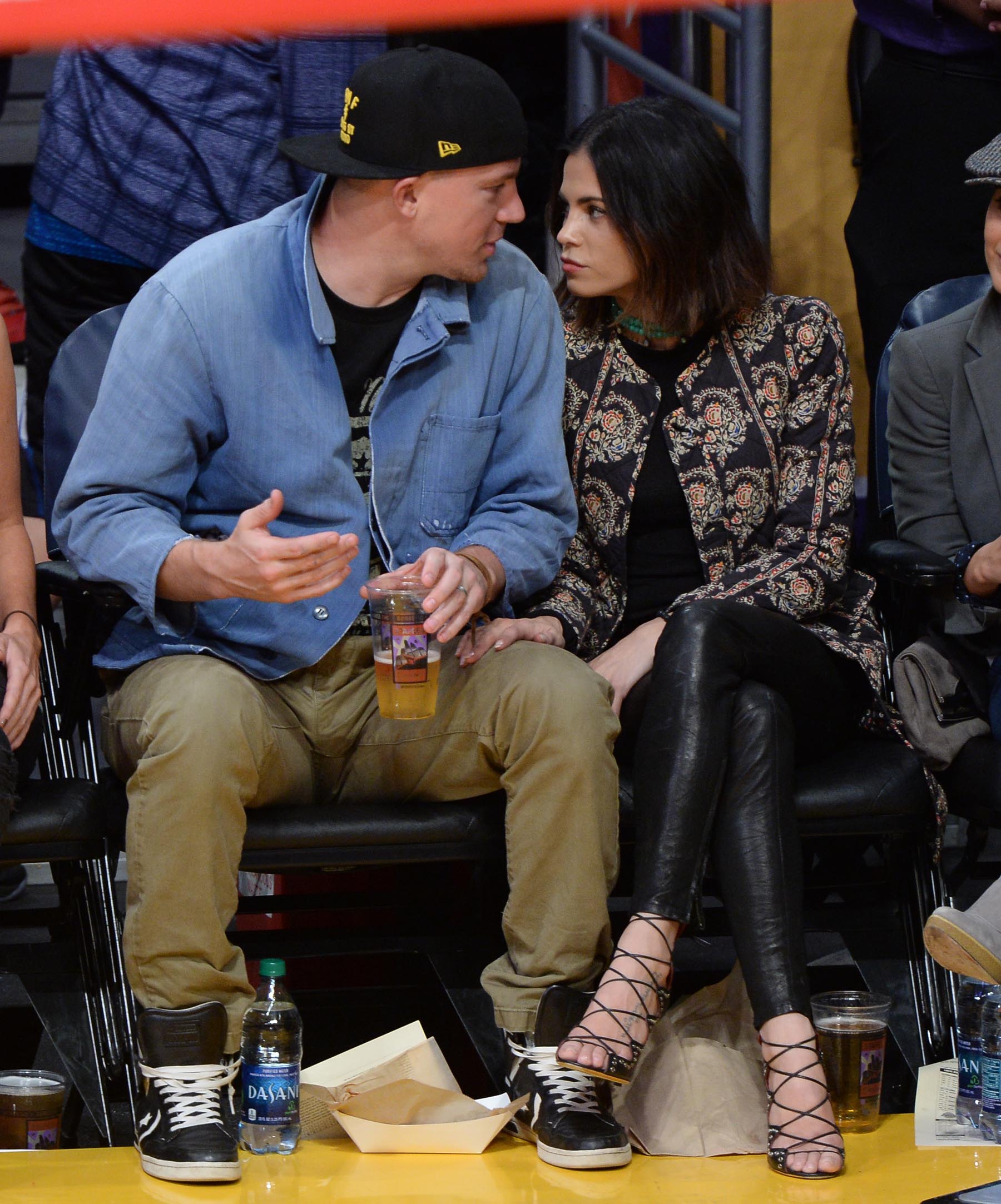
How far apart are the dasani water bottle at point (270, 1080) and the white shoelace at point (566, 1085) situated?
0.33 m

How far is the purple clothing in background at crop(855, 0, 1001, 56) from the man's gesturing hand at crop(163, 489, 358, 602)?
6.66ft

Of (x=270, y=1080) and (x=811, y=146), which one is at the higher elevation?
(x=811, y=146)

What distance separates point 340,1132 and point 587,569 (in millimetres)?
1005

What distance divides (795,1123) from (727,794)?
1.44ft

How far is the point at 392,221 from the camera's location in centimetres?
251

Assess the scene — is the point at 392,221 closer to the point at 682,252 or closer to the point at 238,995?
the point at 682,252

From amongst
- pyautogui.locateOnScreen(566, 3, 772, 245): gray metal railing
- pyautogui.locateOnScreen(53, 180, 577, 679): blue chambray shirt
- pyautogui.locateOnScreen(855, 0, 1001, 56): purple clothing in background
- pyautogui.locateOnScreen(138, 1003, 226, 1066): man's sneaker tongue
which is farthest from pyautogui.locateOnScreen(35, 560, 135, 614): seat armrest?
pyautogui.locateOnScreen(855, 0, 1001, 56): purple clothing in background

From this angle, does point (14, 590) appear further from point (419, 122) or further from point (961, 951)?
point (961, 951)

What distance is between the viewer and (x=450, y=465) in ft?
8.46

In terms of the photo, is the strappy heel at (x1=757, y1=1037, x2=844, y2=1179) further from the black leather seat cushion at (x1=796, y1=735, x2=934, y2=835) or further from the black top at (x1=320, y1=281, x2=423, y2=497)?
the black top at (x1=320, y1=281, x2=423, y2=497)

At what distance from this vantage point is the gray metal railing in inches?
136

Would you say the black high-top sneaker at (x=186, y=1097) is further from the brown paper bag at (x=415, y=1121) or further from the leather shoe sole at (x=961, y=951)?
the leather shoe sole at (x=961, y=951)

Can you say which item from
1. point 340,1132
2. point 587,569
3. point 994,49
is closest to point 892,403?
point 587,569

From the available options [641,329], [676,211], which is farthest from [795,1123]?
[676,211]
